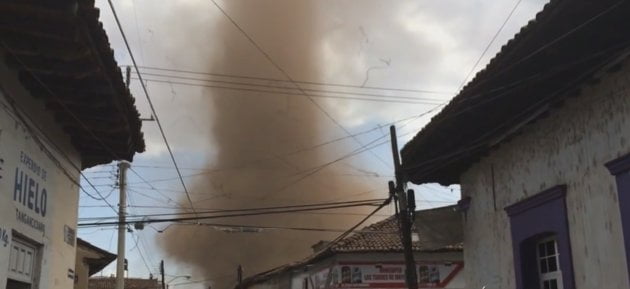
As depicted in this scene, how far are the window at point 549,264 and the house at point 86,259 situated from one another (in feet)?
59.1

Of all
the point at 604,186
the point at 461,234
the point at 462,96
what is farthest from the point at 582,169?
the point at 461,234

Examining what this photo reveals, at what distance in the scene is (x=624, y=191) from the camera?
21.3ft

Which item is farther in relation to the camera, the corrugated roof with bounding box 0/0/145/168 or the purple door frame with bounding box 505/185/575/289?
the purple door frame with bounding box 505/185/575/289

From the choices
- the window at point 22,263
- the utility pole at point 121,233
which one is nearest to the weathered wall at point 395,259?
the utility pole at point 121,233

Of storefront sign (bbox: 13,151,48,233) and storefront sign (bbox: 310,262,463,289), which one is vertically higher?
storefront sign (bbox: 310,262,463,289)

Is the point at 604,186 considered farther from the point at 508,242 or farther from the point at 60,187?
the point at 60,187

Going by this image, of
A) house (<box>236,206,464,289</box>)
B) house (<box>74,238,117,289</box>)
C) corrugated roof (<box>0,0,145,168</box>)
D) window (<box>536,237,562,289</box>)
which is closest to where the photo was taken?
corrugated roof (<box>0,0,145,168</box>)

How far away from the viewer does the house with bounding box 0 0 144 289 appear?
19.8 feet

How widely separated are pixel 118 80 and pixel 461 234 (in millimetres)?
6196

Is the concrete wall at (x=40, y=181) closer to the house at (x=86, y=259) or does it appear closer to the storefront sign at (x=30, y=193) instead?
the storefront sign at (x=30, y=193)

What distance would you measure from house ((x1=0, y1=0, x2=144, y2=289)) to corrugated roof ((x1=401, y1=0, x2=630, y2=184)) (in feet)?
13.2

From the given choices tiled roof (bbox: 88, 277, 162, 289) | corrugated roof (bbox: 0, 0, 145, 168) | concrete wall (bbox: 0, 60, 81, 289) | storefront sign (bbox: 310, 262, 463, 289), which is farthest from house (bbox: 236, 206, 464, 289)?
tiled roof (bbox: 88, 277, 162, 289)

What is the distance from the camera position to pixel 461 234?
A: 1120 cm

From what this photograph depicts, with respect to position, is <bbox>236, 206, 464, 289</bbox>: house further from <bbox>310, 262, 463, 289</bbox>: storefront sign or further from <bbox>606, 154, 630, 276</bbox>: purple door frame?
<bbox>606, 154, 630, 276</bbox>: purple door frame
